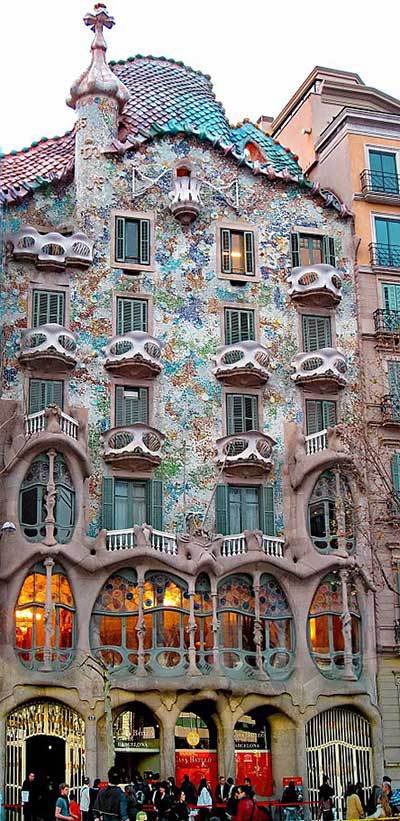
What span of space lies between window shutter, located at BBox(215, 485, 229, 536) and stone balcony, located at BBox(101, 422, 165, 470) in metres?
2.28

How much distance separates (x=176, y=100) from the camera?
45.8 m

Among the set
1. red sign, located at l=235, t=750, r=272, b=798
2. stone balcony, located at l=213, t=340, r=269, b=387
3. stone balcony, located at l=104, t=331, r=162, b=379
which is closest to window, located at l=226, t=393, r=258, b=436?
stone balcony, located at l=213, t=340, r=269, b=387

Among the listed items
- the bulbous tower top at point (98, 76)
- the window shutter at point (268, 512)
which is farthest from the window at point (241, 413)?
the bulbous tower top at point (98, 76)

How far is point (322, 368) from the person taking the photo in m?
40.4

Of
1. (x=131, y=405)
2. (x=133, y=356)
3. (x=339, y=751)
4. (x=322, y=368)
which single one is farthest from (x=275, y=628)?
(x=133, y=356)

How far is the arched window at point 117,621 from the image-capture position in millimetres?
36062

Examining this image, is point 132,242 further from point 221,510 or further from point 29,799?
point 29,799

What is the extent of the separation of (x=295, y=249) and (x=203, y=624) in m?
14.0

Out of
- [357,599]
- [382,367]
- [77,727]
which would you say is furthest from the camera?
[382,367]

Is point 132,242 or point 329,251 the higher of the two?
point 329,251

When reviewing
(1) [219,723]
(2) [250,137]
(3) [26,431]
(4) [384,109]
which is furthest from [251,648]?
(4) [384,109]

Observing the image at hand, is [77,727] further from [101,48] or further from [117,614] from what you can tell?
[101,48]

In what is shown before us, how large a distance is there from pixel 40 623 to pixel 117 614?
239 centimetres

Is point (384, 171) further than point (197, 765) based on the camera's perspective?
Yes
